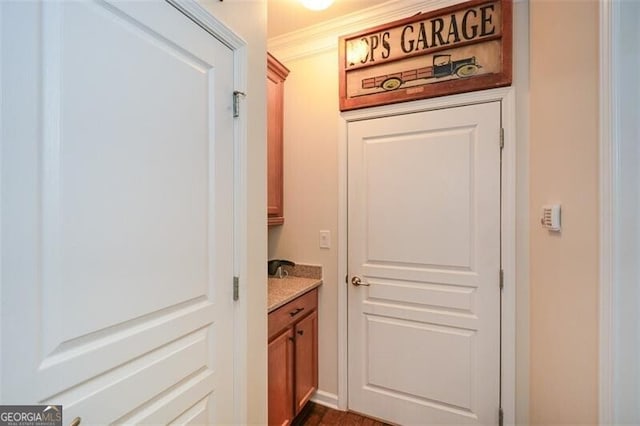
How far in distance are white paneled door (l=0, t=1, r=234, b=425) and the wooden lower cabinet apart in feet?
1.62

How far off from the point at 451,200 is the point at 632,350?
1062mm

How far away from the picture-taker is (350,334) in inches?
81.4

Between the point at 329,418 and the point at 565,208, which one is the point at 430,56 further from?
the point at 329,418

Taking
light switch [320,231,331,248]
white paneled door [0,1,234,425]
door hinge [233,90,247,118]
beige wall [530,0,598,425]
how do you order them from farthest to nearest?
light switch [320,231,331,248] < door hinge [233,90,247,118] < beige wall [530,0,598,425] < white paneled door [0,1,234,425]

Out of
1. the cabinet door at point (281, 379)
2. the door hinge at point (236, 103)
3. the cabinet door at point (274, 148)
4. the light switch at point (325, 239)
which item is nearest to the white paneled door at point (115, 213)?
the door hinge at point (236, 103)

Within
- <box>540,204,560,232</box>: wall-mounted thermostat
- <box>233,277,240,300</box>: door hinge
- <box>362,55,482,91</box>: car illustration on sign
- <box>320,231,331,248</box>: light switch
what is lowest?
<box>233,277,240,300</box>: door hinge

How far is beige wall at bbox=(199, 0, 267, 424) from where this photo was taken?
1227 mm

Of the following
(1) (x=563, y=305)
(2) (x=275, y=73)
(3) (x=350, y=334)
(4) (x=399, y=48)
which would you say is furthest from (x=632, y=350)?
(2) (x=275, y=73)

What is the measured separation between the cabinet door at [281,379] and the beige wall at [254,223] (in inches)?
8.9

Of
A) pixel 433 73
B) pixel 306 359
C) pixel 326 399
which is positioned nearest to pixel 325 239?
pixel 306 359

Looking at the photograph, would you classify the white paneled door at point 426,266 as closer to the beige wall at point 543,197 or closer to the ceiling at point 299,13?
the beige wall at point 543,197

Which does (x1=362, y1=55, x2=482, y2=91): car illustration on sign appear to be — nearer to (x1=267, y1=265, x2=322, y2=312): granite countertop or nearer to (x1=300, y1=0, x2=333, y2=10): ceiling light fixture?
(x1=300, y1=0, x2=333, y2=10): ceiling light fixture

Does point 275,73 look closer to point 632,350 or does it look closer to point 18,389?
point 18,389

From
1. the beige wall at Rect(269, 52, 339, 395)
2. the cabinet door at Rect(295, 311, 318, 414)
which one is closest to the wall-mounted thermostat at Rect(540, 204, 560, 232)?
the beige wall at Rect(269, 52, 339, 395)
